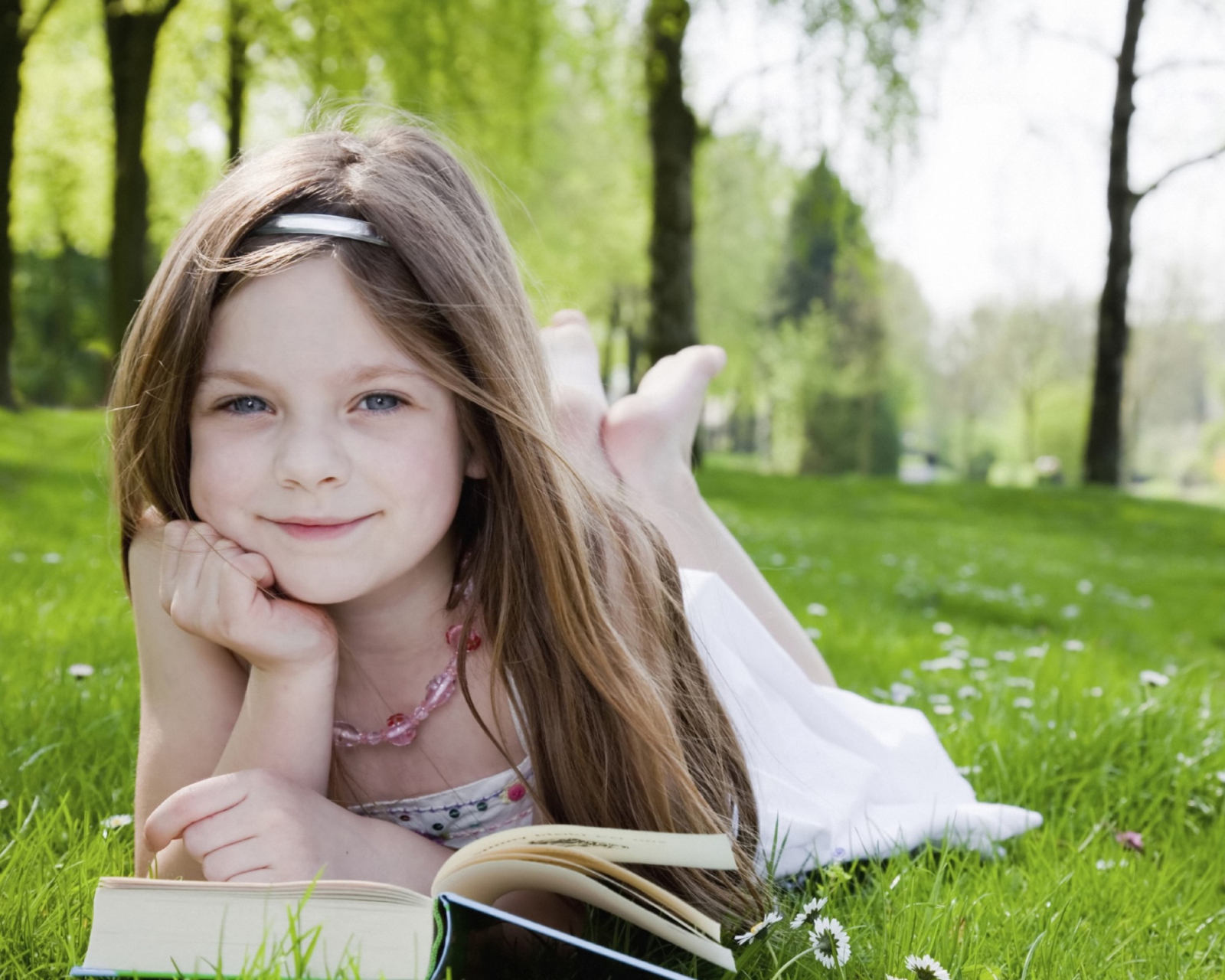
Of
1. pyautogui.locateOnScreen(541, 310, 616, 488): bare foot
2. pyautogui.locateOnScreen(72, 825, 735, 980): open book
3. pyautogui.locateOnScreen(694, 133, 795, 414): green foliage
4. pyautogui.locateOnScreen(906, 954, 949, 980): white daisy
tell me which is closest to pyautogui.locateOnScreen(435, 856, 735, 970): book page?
pyautogui.locateOnScreen(72, 825, 735, 980): open book

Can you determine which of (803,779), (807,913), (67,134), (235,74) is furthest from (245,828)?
(67,134)

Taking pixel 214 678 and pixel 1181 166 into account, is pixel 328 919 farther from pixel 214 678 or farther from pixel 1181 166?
pixel 1181 166

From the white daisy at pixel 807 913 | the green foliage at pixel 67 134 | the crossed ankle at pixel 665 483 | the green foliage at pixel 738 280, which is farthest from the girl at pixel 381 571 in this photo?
the green foliage at pixel 67 134

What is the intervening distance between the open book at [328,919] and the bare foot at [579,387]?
86 cm

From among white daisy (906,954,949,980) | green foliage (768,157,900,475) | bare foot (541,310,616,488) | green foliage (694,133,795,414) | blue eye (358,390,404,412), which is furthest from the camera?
green foliage (768,157,900,475)

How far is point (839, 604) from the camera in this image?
15.6 ft

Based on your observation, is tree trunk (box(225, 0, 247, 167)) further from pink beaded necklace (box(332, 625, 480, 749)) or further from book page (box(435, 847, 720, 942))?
book page (box(435, 847, 720, 942))

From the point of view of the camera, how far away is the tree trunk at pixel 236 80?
10.4 meters

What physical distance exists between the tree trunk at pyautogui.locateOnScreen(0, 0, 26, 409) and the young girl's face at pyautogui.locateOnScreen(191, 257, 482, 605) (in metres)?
7.66

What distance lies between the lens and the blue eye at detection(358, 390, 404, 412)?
1.50 metres

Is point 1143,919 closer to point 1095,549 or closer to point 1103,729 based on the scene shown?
point 1103,729

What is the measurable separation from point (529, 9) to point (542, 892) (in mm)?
8513

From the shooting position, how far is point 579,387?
2.55 m

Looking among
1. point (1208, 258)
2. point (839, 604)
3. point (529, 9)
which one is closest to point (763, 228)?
point (1208, 258)
